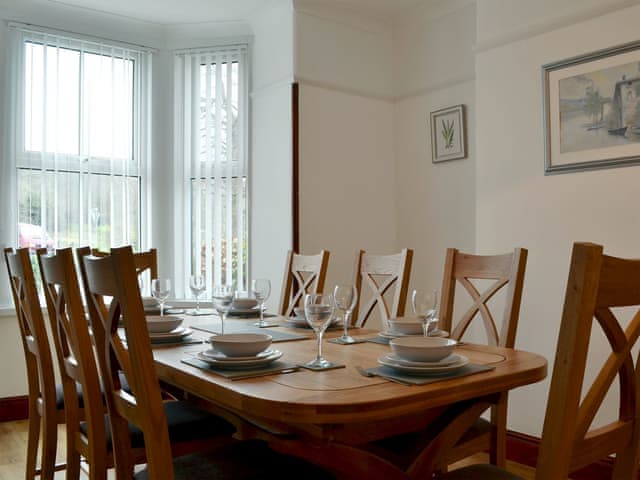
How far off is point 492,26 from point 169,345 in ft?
7.77

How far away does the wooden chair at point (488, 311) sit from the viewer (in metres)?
1.90

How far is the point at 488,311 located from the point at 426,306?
43 centimetres

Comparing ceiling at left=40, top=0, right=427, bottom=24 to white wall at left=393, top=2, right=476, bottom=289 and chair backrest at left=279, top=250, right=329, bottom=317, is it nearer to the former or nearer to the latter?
white wall at left=393, top=2, right=476, bottom=289

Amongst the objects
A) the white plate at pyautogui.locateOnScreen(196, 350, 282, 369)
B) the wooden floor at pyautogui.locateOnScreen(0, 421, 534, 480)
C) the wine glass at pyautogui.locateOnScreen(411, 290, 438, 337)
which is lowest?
the wooden floor at pyautogui.locateOnScreen(0, 421, 534, 480)

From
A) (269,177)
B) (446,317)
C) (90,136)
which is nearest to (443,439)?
(446,317)

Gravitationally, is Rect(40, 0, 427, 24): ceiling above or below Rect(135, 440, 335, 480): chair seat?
above

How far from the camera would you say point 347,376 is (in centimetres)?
145

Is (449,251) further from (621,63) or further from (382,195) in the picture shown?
(382,195)

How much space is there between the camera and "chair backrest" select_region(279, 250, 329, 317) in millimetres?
2965

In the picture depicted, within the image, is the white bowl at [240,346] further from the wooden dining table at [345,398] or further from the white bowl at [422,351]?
the white bowl at [422,351]

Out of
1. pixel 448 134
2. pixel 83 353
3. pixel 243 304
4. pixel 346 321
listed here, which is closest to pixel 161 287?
pixel 243 304

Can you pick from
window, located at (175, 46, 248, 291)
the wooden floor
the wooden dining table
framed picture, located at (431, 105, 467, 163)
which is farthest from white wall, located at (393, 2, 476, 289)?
the wooden dining table

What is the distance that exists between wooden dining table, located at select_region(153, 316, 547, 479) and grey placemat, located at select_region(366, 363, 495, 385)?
0.05 ft

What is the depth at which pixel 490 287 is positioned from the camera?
2203 millimetres
